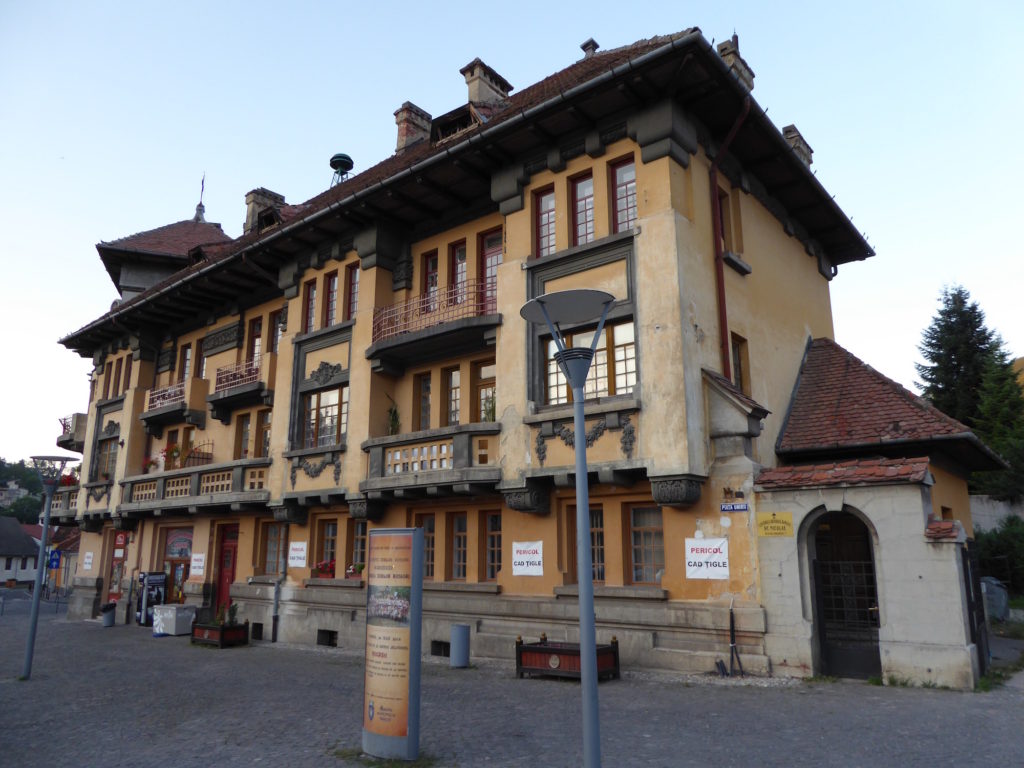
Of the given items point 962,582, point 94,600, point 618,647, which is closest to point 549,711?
point 618,647

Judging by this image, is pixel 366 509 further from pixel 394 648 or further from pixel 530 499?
pixel 394 648

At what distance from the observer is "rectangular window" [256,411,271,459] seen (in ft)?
77.0

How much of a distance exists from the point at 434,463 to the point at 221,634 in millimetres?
7622

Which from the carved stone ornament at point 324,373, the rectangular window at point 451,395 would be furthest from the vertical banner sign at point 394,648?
the carved stone ornament at point 324,373

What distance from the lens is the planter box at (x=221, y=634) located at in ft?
62.1

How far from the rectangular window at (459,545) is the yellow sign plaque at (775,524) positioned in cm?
713

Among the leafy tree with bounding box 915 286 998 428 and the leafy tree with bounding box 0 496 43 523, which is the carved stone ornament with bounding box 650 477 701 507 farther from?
the leafy tree with bounding box 0 496 43 523

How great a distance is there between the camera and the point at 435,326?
57.1 feet

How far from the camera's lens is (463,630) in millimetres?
15047

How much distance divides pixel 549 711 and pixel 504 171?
11.8 m

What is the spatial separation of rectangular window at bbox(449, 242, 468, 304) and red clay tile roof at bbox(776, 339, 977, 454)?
8393 millimetres

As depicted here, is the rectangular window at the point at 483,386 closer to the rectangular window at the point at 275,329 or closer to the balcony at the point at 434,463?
the balcony at the point at 434,463

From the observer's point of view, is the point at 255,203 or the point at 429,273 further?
the point at 255,203

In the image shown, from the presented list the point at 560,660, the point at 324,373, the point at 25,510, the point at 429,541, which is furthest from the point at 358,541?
the point at 25,510
